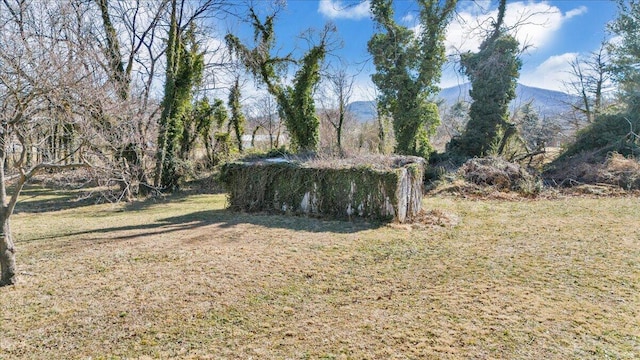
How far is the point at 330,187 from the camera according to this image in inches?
260

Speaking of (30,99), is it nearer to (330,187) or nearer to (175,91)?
(330,187)

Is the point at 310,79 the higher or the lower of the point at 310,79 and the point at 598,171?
the higher

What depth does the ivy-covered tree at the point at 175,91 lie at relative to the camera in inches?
448

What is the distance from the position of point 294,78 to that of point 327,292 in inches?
495

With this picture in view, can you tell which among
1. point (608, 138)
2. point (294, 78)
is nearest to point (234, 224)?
point (294, 78)

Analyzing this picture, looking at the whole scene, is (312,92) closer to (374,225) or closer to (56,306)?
(374,225)

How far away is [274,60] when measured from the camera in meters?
14.6

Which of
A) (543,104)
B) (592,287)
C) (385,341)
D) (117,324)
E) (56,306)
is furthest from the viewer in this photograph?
(543,104)

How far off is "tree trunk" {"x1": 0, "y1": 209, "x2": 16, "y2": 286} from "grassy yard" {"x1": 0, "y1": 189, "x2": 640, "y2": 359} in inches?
4.7

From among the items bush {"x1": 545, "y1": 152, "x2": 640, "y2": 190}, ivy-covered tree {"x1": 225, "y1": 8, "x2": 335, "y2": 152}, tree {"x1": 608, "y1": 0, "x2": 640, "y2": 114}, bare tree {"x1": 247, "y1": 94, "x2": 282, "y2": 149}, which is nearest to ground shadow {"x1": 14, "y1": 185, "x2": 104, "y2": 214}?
ivy-covered tree {"x1": 225, "y1": 8, "x2": 335, "y2": 152}

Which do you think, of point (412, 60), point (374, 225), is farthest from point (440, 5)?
point (374, 225)

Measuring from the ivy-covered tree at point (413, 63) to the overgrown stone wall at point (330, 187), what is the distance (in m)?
6.11

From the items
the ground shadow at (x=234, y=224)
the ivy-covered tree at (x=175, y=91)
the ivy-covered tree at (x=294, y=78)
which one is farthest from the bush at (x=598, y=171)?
the ivy-covered tree at (x=175, y=91)

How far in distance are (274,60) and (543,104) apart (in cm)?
1584
